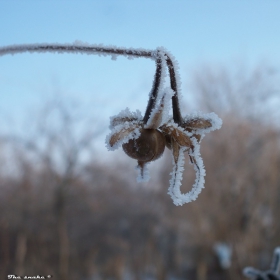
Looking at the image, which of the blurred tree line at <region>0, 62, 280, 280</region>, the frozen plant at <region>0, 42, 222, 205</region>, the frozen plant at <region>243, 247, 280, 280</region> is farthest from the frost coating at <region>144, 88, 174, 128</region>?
the blurred tree line at <region>0, 62, 280, 280</region>

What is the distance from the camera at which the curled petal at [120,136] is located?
0.44 meters

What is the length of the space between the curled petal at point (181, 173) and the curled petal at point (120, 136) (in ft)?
0.19

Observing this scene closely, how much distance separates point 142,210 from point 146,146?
8087 millimetres

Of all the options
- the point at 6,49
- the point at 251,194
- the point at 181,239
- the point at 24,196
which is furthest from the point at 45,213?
the point at 6,49

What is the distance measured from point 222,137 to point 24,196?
4.52 meters

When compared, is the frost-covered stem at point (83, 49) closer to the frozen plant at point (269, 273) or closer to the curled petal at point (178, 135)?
the curled petal at point (178, 135)

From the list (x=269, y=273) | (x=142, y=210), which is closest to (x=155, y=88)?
(x=269, y=273)

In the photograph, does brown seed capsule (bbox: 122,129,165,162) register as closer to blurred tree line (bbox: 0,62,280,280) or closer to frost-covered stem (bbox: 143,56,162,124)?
frost-covered stem (bbox: 143,56,162,124)

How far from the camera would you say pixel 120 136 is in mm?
445

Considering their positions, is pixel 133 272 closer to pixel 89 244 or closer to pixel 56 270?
pixel 89 244

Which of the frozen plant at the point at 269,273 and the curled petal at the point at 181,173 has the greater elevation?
the curled petal at the point at 181,173

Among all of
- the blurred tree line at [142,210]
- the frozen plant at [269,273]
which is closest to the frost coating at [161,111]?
the frozen plant at [269,273]

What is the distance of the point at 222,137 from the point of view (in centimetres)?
689

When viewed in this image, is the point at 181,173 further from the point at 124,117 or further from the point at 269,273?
the point at 269,273
